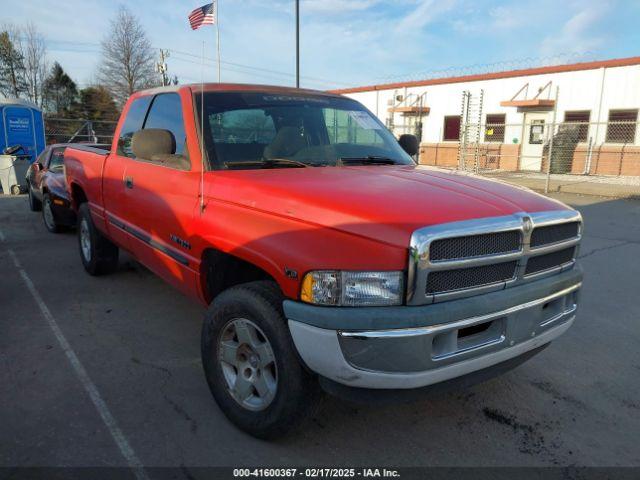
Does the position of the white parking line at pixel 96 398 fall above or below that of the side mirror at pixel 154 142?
below

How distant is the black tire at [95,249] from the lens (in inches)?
207

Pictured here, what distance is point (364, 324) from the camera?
2.07m

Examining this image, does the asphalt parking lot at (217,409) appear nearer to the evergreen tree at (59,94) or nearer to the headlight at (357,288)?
the headlight at (357,288)

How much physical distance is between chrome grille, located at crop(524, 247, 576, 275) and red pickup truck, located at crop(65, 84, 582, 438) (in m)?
0.01

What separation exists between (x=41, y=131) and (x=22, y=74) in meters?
25.4

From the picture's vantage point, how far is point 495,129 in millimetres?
22453

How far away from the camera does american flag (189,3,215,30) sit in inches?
194

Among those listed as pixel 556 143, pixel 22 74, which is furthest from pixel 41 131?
pixel 22 74

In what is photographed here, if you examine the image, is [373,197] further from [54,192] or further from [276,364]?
[54,192]

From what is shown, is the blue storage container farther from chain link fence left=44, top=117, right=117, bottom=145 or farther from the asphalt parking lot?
the asphalt parking lot

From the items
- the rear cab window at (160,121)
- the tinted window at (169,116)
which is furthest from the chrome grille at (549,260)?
the tinted window at (169,116)

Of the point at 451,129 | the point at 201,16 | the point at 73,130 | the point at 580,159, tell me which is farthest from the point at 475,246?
the point at 73,130

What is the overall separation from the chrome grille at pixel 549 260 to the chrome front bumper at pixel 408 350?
0.89 ft

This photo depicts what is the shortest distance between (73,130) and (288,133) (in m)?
Answer: 27.8
